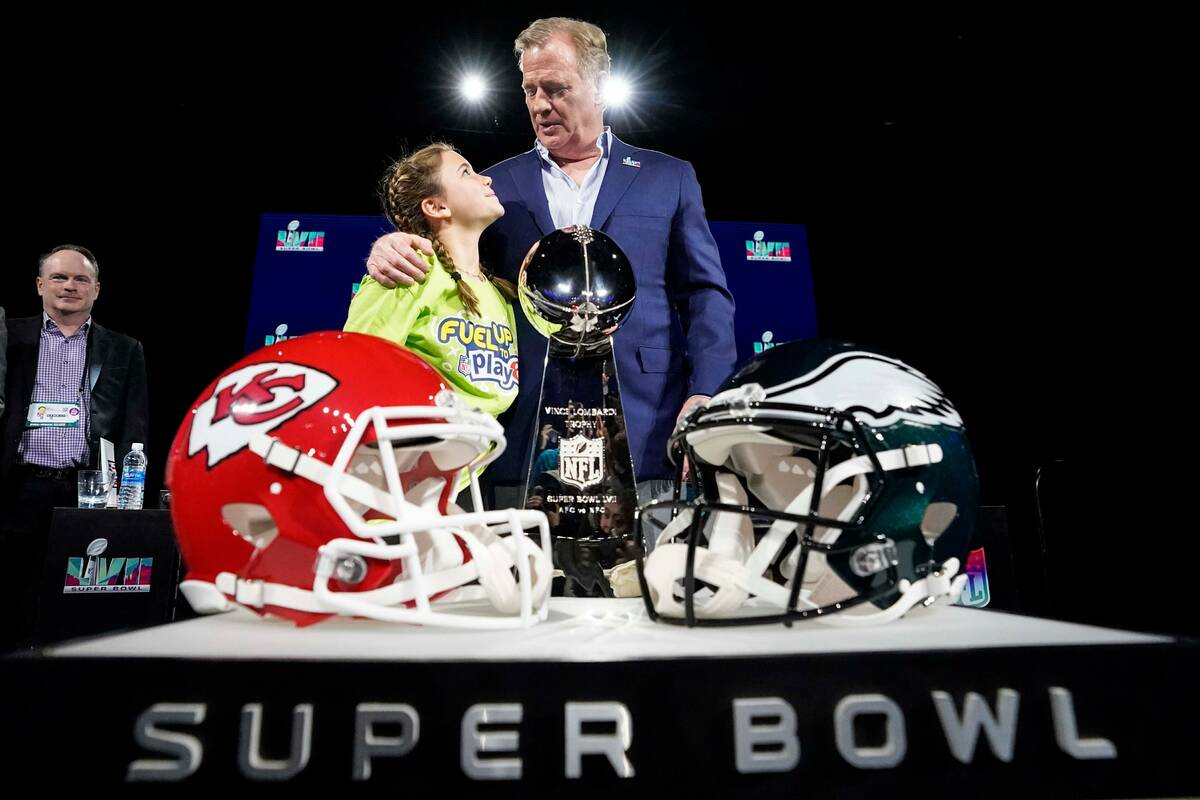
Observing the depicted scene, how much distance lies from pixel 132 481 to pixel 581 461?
305 cm

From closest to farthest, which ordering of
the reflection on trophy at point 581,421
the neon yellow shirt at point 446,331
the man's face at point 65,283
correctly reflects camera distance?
1. the reflection on trophy at point 581,421
2. the neon yellow shirt at point 446,331
3. the man's face at point 65,283

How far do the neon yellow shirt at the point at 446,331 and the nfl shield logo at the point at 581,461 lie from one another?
0.77 ft

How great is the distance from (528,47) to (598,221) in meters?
0.53

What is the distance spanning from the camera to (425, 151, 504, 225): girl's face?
75.4 inches

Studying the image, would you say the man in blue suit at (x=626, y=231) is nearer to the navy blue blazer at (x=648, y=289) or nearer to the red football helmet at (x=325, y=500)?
the navy blue blazer at (x=648, y=289)

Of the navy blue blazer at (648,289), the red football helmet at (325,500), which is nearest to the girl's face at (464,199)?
the navy blue blazer at (648,289)

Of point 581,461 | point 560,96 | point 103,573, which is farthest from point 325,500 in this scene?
point 103,573

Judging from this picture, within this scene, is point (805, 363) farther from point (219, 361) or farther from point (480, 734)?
point (219, 361)

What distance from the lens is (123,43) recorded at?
13.2 ft

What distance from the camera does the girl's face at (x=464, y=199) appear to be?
1914mm

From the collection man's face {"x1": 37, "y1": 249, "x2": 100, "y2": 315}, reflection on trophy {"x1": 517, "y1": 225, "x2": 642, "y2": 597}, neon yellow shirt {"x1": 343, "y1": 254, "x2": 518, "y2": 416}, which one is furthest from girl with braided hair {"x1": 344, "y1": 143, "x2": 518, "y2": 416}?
man's face {"x1": 37, "y1": 249, "x2": 100, "y2": 315}

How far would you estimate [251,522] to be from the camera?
115 centimetres

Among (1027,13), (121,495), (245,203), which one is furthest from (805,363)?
(245,203)

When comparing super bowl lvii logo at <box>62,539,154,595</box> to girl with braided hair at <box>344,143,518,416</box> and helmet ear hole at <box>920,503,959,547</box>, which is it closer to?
Result: girl with braided hair at <box>344,143,518,416</box>
